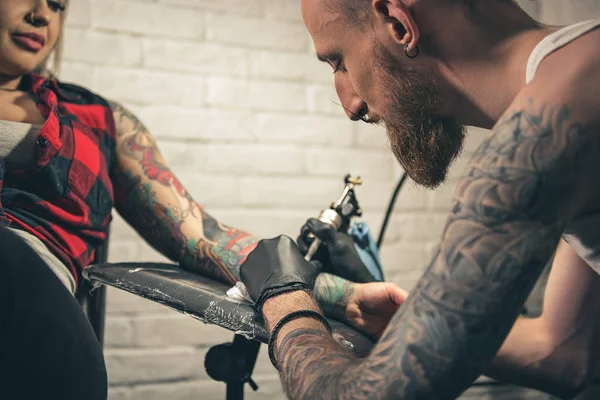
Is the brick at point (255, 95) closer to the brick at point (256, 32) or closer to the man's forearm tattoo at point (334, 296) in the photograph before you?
the brick at point (256, 32)

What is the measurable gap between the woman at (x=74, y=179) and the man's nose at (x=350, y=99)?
35 centimetres

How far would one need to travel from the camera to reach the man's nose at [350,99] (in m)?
0.99

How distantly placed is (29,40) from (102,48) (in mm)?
551

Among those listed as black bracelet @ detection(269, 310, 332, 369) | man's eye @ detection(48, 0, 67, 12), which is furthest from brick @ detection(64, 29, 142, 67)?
black bracelet @ detection(269, 310, 332, 369)

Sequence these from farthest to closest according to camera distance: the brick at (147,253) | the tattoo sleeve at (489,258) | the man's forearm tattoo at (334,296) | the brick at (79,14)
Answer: the brick at (147,253)
the brick at (79,14)
the man's forearm tattoo at (334,296)
the tattoo sleeve at (489,258)

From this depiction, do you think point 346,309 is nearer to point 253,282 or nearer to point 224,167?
point 253,282

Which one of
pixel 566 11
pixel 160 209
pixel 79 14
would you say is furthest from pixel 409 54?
pixel 566 11

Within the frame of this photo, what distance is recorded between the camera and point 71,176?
Result: 1109 mm

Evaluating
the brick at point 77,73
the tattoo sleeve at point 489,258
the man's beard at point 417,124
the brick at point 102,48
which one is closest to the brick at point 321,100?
the brick at point 102,48

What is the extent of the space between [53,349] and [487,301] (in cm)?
52

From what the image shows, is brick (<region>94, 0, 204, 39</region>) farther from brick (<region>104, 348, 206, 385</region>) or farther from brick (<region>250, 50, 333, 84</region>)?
brick (<region>104, 348, 206, 385</region>)

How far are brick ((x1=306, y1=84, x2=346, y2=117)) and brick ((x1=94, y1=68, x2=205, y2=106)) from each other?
13.7 inches

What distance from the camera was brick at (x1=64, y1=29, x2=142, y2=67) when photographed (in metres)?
1.67

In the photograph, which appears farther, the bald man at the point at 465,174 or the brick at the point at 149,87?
the brick at the point at 149,87
